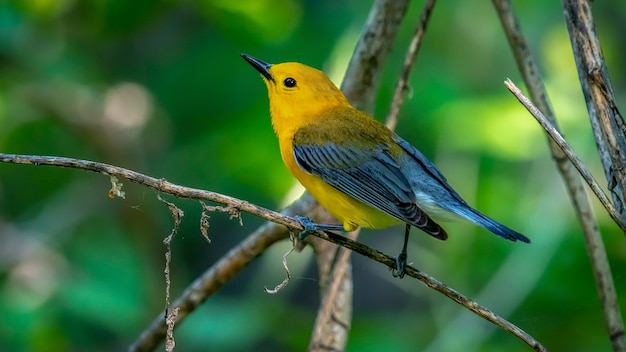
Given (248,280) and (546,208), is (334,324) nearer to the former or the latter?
(546,208)

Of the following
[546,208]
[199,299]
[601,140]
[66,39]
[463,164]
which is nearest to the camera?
[601,140]

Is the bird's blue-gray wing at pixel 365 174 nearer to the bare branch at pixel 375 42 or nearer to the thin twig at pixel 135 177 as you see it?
the bare branch at pixel 375 42

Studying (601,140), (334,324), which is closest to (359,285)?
(334,324)

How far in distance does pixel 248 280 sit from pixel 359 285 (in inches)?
36.0

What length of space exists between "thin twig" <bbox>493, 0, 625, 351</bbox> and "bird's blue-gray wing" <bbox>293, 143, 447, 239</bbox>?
593 millimetres

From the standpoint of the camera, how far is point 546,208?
14.9 feet

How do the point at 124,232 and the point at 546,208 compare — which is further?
the point at 124,232

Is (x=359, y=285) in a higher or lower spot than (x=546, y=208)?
lower

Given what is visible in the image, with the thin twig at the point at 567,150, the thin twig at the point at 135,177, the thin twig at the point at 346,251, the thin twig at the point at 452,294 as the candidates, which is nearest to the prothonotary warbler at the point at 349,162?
the thin twig at the point at 346,251

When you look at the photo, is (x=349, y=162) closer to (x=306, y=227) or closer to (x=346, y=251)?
(x=346, y=251)

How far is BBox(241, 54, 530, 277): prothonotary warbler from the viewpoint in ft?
11.8

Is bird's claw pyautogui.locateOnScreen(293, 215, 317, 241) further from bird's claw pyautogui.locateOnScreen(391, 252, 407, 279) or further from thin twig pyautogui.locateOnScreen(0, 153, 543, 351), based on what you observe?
bird's claw pyautogui.locateOnScreen(391, 252, 407, 279)

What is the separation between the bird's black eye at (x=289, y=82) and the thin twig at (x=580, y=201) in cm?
132

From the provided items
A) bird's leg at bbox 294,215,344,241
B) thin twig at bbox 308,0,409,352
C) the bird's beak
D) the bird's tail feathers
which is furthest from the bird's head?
the bird's tail feathers
